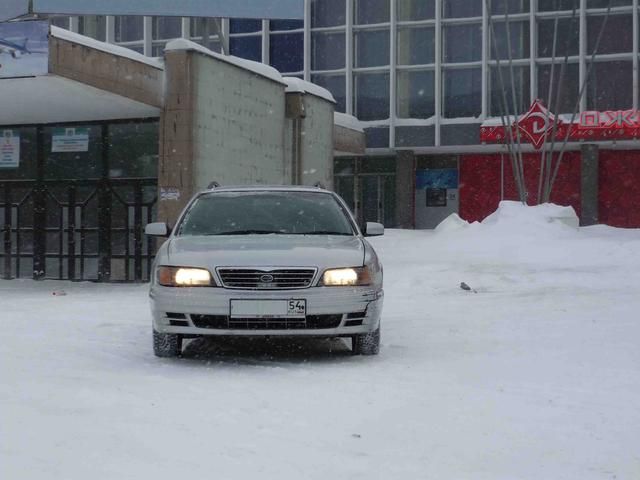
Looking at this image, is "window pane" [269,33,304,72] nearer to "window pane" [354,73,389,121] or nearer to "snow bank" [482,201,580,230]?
"window pane" [354,73,389,121]

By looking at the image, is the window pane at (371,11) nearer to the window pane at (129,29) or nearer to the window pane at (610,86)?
the window pane at (610,86)

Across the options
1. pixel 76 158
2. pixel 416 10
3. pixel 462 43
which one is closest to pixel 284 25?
pixel 416 10

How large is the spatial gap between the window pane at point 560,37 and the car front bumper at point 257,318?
2857cm

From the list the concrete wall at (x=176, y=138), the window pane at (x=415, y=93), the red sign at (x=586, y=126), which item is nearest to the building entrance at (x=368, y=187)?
the window pane at (x=415, y=93)

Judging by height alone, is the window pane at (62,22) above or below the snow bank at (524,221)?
above

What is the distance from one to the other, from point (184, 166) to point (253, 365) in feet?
31.8

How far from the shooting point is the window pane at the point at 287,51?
37.1 m

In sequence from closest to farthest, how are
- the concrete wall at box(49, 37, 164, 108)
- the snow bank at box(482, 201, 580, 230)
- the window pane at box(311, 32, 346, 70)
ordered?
the concrete wall at box(49, 37, 164, 108)
the snow bank at box(482, 201, 580, 230)
the window pane at box(311, 32, 346, 70)

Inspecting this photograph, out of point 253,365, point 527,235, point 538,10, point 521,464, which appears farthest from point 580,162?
point 521,464

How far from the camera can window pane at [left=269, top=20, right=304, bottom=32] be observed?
37.1 meters

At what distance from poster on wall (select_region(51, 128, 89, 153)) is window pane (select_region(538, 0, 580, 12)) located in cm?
2104

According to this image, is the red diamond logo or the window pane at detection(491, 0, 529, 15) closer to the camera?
the red diamond logo

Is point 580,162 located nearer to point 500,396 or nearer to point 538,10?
point 538,10

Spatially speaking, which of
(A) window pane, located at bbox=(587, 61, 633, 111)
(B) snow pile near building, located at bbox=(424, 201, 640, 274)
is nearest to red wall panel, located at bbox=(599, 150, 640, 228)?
(A) window pane, located at bbox=(587, 61, 633, 111)
